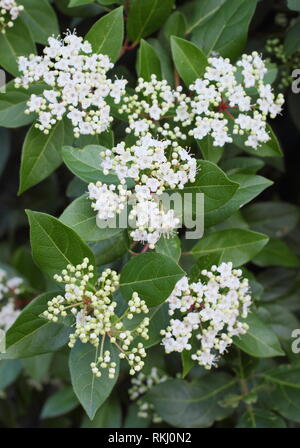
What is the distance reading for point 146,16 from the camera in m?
2.24

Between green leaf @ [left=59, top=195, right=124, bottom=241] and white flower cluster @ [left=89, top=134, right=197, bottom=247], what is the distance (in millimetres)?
38

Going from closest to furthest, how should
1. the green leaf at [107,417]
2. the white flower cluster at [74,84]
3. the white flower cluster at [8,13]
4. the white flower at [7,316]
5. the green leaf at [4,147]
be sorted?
1. the white flower cluster at [74,84]
2. the white flower cluster at [8,13]
3. the white flower at [7,316]
4. the green leaf at [107,417]
5. the green leaf at [4,147]

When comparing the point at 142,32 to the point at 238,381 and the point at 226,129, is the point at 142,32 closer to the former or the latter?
the point at 226,129

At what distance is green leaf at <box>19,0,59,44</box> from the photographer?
7.39ft

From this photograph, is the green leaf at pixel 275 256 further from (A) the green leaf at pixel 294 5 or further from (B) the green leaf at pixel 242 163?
(A) the green leaf at pixel 294 5

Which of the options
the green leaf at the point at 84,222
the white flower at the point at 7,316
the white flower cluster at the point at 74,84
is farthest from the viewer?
the white flower at the point at 7,316

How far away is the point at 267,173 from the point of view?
294cm

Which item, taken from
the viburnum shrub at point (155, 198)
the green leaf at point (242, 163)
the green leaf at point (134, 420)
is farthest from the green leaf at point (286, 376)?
the green leaf at point (242, 163)

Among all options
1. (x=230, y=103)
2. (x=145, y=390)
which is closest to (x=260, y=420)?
(x=145, y=390)

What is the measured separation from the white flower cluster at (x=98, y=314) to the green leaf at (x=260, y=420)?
0.86 meters

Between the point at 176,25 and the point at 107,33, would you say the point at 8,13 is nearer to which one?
the point at 107,33

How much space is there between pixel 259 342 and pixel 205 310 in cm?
36

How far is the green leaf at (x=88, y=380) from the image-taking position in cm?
174

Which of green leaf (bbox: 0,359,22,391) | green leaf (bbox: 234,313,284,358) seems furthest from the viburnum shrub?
green leaf (bbox: 0,359,22,391)
